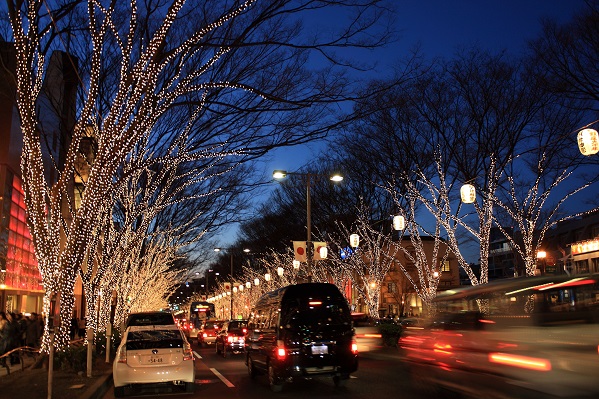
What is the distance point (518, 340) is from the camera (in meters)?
7.86

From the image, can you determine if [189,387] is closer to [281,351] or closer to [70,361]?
[281,351]

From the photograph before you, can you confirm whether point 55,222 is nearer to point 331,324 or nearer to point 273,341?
point 273,341

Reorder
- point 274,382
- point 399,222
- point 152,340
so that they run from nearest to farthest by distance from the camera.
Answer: point 152,340 → point 274,382 → point 399,222

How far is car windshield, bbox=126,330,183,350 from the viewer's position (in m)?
13.3

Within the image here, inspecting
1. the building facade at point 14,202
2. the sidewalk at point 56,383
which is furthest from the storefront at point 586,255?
the building facade at point 14,202

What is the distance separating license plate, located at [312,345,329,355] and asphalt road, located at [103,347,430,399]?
0.84m

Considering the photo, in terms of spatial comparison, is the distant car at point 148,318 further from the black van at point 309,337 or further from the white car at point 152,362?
the white car at point 152,362

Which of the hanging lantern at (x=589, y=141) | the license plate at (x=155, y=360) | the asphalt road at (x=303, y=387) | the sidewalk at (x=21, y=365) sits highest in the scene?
the hanging lantern at (x=589, y=141)

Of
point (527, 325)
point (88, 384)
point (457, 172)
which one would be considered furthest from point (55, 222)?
point (457, 172)

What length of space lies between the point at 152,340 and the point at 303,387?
3829 millimetres

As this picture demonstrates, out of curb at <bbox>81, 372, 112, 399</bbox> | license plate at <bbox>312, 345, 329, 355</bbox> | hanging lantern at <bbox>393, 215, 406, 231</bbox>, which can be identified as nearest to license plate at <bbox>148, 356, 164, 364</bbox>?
curb at <bbox>81, 372, 112, 399</bbox>

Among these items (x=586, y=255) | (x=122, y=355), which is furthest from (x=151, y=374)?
(x=586, y=255)

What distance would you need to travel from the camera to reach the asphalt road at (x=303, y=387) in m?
13.0

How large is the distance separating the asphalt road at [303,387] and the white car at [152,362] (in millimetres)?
359
